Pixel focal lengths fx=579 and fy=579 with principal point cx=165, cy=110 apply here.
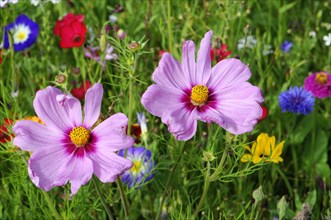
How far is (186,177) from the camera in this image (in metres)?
1.58

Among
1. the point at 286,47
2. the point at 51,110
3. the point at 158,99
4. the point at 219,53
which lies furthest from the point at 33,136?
the point at 286,47

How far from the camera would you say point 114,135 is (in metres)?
0.96

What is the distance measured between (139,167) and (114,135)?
1.79 feet

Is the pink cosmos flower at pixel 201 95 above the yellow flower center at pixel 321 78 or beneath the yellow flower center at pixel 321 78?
above

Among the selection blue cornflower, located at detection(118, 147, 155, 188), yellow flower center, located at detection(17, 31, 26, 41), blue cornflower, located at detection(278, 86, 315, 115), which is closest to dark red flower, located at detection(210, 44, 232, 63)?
blue cornflower, located at detection(278, 86, 315, 115)

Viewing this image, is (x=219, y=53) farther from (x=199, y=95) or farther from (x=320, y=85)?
(x=199, y=95)

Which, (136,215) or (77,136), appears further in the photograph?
(136,215)

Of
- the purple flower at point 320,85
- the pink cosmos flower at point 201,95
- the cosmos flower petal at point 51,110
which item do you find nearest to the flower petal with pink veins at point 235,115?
the pink cosmos flower at point 201,95

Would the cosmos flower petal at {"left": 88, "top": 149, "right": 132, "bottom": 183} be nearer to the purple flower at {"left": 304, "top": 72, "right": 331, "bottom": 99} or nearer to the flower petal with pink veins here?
the flower petal with pink veins

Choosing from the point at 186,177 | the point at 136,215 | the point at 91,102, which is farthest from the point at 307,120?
the point at 91,102

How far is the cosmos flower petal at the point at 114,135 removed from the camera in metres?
0.95

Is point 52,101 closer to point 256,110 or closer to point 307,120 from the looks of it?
point 256,110

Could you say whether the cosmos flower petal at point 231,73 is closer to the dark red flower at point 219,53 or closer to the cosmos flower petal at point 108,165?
the cosmos flower petal at point 108,165

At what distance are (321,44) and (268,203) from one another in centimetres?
88
